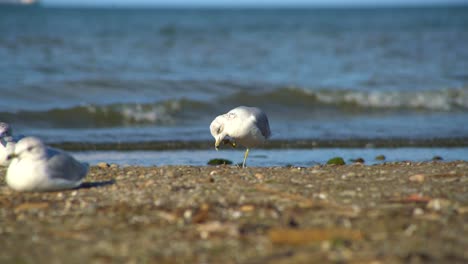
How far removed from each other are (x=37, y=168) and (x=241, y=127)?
2936 millimetres

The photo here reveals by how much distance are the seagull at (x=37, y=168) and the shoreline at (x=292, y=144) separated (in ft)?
15.7

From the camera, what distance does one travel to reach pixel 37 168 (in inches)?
237

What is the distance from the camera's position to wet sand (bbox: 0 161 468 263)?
14.6 feet

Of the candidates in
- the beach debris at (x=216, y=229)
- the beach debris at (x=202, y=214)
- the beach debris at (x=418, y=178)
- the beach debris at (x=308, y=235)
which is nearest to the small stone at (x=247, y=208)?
the beach debris at (x=202, y=214)

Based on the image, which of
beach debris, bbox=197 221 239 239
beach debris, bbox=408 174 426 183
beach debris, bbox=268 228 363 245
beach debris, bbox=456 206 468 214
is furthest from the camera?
beach debris, bbox=408 174 426 183

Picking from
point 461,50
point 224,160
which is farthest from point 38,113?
point 461,50

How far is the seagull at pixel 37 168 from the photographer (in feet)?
19.8

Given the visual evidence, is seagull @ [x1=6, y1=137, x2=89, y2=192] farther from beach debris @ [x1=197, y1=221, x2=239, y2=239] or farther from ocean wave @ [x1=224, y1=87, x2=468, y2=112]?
ocean wave @ [x1=224, y1=87, x2=468, y2=112]

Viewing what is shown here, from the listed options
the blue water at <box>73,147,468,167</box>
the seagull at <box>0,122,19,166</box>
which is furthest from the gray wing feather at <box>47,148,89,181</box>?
the blue water at <box>73,147,468,167</box>

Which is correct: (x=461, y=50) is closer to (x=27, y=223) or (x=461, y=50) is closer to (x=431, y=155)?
(x=431, y=155)

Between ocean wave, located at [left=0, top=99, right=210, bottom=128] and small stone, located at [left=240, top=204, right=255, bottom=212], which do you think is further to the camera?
ocean wave, located at [left=0, top=99, right=210, bottom=128]

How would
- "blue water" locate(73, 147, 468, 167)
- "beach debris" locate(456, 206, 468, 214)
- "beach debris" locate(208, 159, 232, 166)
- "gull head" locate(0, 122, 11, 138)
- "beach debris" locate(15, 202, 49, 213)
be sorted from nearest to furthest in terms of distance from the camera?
1. "beach debris" locate(456, 206, 468, 214)
2. "beach debris" locate(15, 202, 49, 213)
3. "gull head" locate(0, 122, 11, 138)
4. "beach debris" locate(208, 159, 232, 166)
5. "blue water" locate(73, 147, 468, 167)

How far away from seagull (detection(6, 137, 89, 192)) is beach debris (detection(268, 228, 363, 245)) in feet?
7.03

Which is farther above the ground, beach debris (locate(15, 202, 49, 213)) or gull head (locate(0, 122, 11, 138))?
gull head (locate(0, 122, 11, 138))
